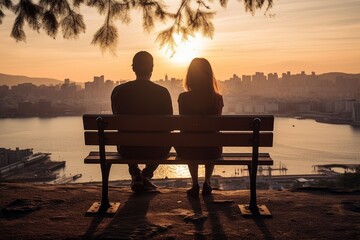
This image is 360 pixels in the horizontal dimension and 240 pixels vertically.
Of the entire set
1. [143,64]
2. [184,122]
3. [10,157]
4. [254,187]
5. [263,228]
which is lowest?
[10,157]

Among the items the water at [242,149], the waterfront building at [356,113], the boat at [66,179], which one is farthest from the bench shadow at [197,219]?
the waterfront building at [356,113]

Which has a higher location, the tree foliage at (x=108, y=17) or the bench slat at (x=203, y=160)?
the tree foliage at (x=108, y=17)

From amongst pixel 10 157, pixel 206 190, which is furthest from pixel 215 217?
pixel 10 157

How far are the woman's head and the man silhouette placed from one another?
0.20 meters

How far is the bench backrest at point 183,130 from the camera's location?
2.91 metres

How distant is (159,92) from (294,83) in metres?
164

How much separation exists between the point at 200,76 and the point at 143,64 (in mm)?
441

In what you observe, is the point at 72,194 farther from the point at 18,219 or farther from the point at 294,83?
the point at 294,83

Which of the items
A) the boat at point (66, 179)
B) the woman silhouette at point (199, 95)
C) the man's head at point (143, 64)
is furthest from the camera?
the boat at point (66, 179)

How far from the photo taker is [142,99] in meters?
3.23

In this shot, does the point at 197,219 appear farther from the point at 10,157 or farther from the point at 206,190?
the point at 10,157

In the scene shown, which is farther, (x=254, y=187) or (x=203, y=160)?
(x=203, y=160)

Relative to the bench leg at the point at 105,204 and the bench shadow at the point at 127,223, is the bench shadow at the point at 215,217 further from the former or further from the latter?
the bench leg at the point at 105,204

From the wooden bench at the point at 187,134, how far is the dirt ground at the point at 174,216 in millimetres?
178
